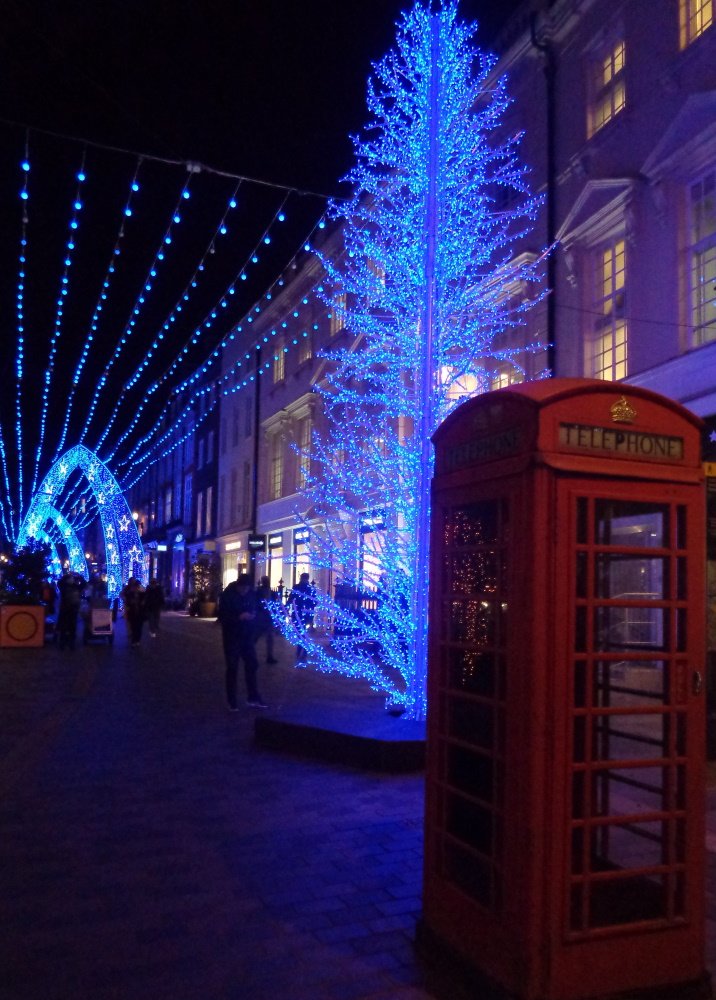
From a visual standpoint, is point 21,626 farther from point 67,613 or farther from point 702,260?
point 702,260

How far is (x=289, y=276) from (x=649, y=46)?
17.1m

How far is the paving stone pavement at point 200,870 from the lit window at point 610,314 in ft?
23.8

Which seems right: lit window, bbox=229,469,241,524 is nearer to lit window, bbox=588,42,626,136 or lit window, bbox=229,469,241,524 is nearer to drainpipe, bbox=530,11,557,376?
drainpipe, bbox=530,11,557,376

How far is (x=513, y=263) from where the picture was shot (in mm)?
15312

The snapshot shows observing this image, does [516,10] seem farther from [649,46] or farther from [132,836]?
[132,836]

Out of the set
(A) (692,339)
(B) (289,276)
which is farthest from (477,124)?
(B) (289,276)

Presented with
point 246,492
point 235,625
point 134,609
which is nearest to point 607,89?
point 235,625

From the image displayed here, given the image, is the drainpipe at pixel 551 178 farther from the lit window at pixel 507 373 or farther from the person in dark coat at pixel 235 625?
the person in dark coat at pixel 235 625

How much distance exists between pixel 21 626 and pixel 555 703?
19.2m

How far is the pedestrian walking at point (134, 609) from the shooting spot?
68.5 feet

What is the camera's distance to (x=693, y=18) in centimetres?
1187

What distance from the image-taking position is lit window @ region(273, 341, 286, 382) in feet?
98.3

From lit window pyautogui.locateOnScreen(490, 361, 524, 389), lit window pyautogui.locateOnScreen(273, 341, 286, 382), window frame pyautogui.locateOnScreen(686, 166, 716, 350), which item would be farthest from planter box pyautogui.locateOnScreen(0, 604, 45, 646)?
window frame pyautogui.locateOnScreen(686, 166, 716, 350)

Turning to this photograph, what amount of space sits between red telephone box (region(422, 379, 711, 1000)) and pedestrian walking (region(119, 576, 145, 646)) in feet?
59.4
